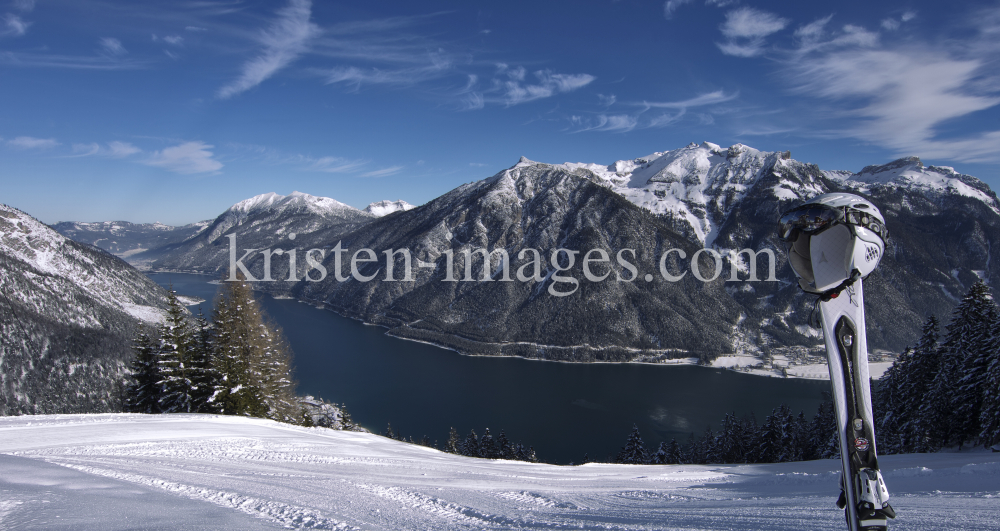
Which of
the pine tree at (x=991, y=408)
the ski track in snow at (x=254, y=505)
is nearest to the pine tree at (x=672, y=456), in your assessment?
the pine tree at (x=991, y=408)

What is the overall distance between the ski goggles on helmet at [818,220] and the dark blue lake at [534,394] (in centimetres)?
6780

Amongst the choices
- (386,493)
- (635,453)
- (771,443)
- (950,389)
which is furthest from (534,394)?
(386,493)

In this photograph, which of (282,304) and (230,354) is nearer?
(230,354)

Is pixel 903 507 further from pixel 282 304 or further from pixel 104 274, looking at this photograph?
pixel 282 304

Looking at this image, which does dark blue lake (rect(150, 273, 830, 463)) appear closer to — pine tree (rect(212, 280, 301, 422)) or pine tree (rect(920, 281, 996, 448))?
pine tree (rect(920, 281, 996, 448))

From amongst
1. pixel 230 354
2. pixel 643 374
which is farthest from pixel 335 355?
pixel 230 354

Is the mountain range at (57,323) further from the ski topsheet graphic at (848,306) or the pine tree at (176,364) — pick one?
the ski topsheet graphic at (848,306)

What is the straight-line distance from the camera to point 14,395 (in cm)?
7112

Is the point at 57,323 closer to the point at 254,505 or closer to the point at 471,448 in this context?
the point at 471,448

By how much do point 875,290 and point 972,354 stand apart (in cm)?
19328

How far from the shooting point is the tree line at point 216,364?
18.3 metres

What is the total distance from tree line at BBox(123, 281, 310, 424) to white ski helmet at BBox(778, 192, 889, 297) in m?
20.8

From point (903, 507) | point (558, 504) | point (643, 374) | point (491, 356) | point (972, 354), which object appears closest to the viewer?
point (903, 507)

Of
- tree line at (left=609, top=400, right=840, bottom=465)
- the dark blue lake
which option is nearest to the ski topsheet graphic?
tree line at (left=609, top=400, right=840, bottom=465)
